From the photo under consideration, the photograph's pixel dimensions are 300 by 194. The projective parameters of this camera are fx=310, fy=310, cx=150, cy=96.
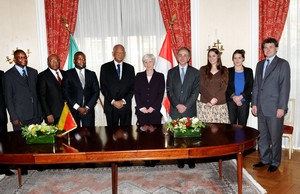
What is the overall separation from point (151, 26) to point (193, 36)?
0.76 m

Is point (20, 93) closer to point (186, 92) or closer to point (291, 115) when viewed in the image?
point (186, 92)

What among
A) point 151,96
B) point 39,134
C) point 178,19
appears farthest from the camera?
point 178,19

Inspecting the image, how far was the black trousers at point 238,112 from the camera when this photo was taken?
14.6 feet

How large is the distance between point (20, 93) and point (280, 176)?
3613mm

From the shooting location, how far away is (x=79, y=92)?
14.5ft

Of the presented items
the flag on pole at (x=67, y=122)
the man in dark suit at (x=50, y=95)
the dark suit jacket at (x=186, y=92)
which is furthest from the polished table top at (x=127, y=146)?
the man in dark suit at (x=50, y=95)

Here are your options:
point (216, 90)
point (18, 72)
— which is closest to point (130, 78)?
point (216, 90)

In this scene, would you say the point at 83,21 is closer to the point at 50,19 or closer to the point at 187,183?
the point at 50,19

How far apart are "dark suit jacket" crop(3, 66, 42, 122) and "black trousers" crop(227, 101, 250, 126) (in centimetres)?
282

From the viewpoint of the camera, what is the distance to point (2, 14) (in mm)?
5398

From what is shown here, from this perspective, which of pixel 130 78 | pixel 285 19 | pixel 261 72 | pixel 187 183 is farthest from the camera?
pixel 285 19

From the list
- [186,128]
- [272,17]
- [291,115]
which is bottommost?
[291,115]

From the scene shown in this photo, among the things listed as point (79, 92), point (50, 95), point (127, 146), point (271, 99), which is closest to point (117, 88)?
point (79, 92)

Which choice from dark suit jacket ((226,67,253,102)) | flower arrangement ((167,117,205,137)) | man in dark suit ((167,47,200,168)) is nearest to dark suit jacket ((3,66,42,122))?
man in dark suit ((167,47,200,168))
